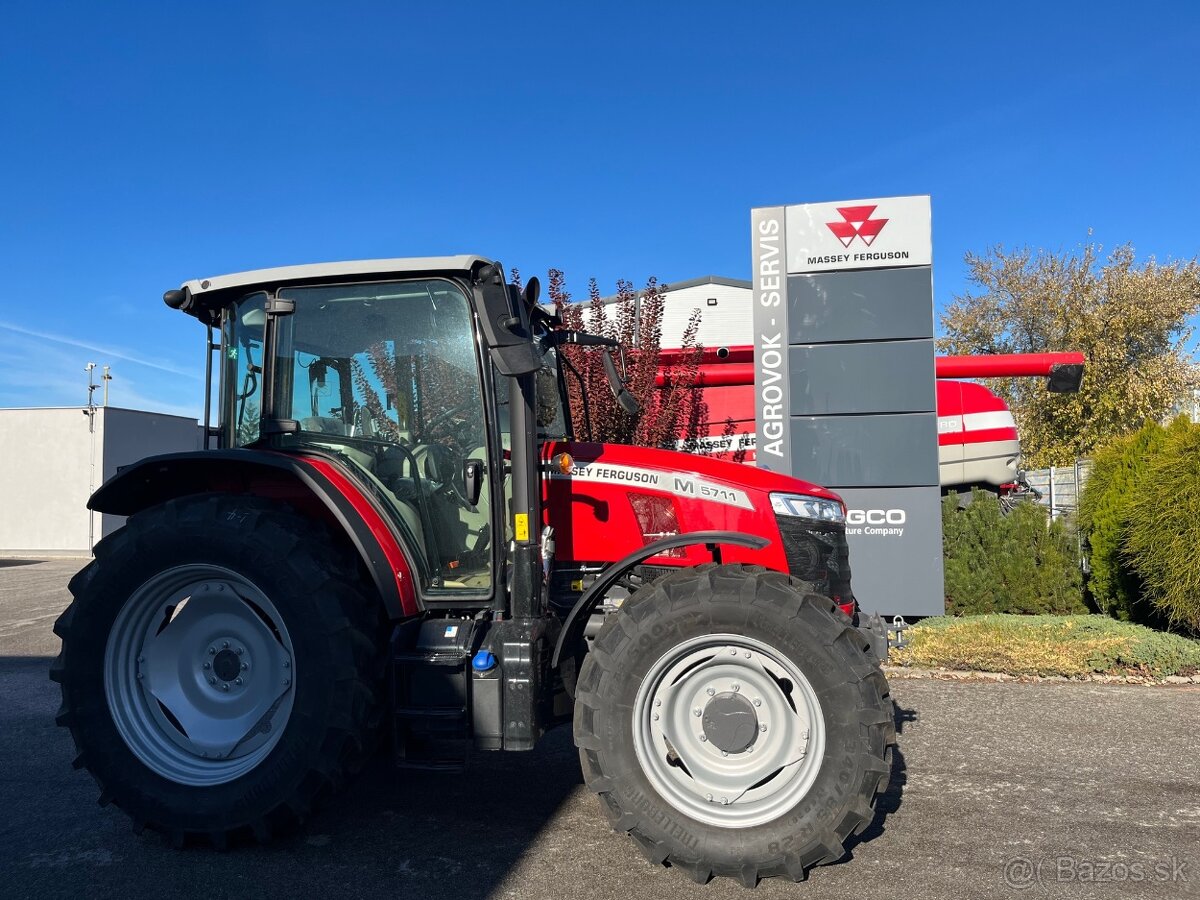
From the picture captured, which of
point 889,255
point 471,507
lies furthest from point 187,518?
point 889,255

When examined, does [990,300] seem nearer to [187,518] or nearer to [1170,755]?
[1170,755]

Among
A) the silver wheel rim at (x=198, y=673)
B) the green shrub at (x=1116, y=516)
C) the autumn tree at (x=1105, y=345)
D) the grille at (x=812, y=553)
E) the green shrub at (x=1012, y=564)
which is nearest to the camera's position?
the silver wheel rim at (x=198, y=673)

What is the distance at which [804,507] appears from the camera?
3840 mm

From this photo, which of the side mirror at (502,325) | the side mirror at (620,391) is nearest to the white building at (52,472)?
the side mirror at (620,391)

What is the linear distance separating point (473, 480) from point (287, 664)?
1096 mm

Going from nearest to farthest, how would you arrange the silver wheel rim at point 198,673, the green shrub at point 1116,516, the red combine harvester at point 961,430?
1. the silver wheel rim at point 198,673
2. the green shrub at point 1116,516
3. the red combine harvester at point 961,430

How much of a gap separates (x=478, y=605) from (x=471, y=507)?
41 cm

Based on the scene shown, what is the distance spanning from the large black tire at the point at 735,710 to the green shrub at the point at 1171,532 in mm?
5151

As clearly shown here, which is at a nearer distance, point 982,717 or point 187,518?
point 187,518

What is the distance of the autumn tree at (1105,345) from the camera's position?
63.6ft

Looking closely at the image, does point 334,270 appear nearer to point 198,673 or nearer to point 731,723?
point 198,673

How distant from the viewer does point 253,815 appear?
3234 millimetres

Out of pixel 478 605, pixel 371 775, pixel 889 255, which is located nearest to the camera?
pixel 478 605

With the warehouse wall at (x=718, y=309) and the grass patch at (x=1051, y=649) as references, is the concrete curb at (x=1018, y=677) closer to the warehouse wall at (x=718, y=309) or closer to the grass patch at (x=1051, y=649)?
the grass patch at (x=1051, y=649)
